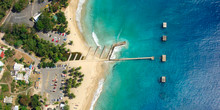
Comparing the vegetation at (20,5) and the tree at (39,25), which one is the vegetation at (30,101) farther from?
the vegetation at (20,5)

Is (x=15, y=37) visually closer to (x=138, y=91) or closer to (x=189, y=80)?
(x=138, y=91)

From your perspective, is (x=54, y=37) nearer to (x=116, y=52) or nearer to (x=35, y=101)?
(x=116, y=52)

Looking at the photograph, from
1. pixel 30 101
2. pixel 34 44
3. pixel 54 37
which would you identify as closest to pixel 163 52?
pixel 54 37

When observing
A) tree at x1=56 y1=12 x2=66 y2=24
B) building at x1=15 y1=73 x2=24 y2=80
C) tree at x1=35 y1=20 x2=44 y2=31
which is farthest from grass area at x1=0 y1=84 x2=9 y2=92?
tree at x1=56 y1=12 x2=66 y2=24

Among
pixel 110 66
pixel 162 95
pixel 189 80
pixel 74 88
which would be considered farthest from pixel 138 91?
pixel 74 88

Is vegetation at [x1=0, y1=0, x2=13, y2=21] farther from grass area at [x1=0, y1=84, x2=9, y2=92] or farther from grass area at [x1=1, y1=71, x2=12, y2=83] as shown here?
grass area at [x1=0, y1=84, x2=9, y2=92]

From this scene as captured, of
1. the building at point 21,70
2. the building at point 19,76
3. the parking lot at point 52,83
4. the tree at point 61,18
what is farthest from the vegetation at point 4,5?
the parking lot at point 52,83
